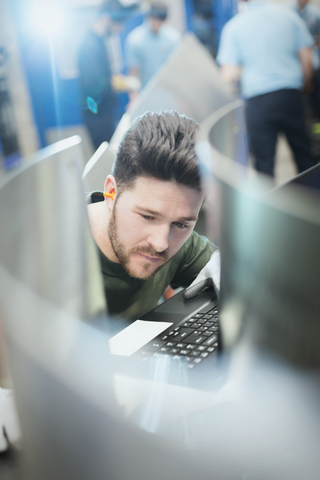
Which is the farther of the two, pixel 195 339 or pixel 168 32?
pixel 168 32

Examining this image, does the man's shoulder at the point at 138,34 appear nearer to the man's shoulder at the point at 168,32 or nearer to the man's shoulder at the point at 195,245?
the man's shoulder at the point at 168,32

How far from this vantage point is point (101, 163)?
381 millimetres

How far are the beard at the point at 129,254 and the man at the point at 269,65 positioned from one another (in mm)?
551

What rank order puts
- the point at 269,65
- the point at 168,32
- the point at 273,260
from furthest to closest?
the point at 269,65 → the point at 168,32 → the point at 273,260

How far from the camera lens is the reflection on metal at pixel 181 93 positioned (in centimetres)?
39

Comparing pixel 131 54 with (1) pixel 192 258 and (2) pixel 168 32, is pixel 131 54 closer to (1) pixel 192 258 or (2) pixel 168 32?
(2) pixel 168 32

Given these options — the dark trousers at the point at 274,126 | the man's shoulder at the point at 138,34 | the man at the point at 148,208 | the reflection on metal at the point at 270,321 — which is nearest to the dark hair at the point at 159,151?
the man at the point at 148,208

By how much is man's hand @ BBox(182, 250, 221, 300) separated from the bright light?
1.03 feet

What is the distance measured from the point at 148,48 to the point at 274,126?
0.38 metres

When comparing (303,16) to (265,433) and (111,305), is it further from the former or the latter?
(265,433)

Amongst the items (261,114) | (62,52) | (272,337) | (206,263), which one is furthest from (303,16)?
(272,337)

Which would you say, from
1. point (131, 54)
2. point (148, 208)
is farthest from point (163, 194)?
point (131, 54)

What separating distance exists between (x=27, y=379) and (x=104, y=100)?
0.34 metres

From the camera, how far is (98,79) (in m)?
0.51
